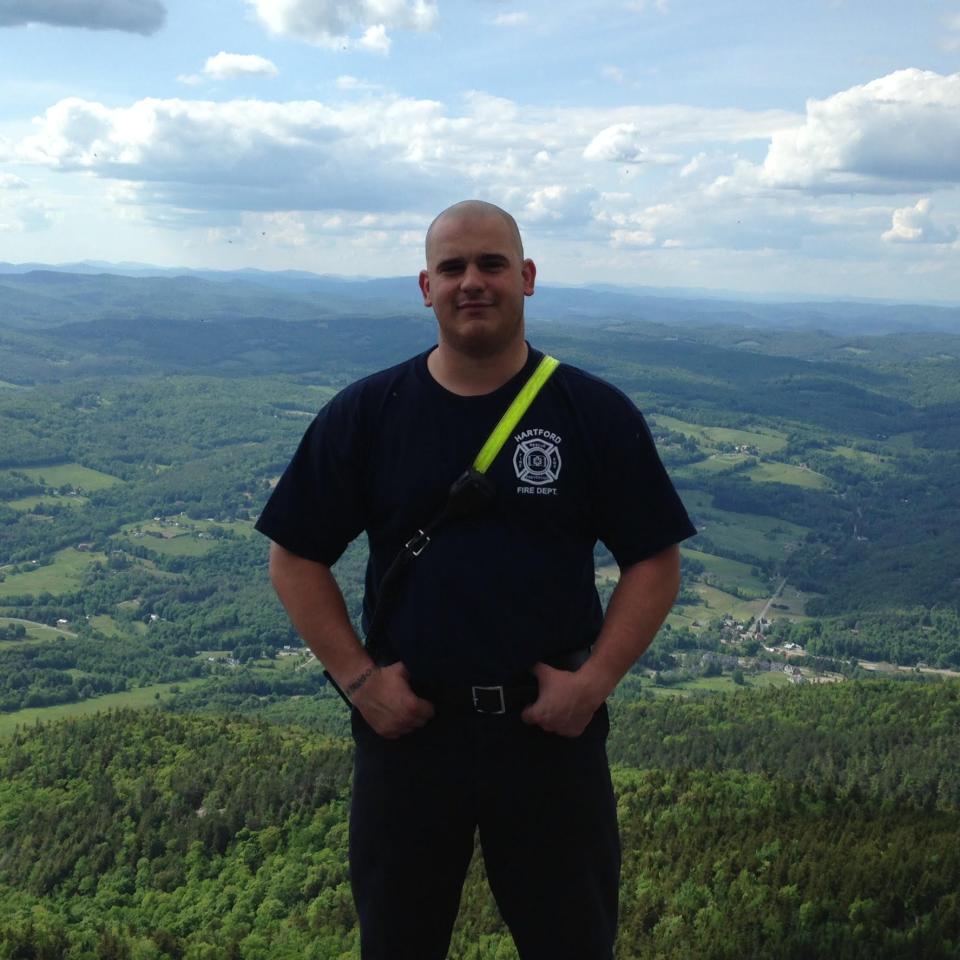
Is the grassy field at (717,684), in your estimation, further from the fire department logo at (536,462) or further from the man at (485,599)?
the fire department logo at (536,462)

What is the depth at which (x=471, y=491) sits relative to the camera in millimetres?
5043

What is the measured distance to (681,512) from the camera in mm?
5359

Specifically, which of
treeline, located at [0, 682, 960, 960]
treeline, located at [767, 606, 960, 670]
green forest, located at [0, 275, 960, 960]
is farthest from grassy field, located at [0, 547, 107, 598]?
treeline, located at [767, 606, 960, 670]

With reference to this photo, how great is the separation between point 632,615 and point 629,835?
27.3 m

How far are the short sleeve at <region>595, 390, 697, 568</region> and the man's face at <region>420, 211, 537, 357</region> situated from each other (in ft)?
2.31

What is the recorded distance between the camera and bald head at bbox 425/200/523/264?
5.27 meters

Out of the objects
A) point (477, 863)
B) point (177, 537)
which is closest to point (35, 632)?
point (177, 537)

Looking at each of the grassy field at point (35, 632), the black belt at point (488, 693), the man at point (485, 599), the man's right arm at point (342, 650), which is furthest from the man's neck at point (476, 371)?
the grassy field at point (35, 632)

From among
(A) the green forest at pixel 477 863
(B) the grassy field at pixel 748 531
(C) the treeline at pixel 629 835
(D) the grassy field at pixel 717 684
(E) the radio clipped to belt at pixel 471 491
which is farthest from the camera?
(B) the grassy field at pixel 748 531

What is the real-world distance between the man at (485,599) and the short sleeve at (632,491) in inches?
0.4

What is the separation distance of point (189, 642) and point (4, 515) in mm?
74729

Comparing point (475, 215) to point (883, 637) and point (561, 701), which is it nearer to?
point (561, 701)

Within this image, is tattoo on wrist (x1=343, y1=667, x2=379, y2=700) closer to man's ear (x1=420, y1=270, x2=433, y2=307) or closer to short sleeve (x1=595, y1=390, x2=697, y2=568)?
short sleeve (x1=595, y1=390, x2=697, y2=568)

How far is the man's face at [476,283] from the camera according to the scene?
5145 millimetres
